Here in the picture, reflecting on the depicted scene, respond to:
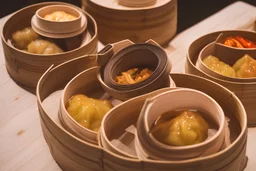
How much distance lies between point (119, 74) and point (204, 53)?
1.29 feet

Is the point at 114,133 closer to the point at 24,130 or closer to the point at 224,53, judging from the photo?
the point at 24,130

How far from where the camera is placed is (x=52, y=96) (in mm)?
1571

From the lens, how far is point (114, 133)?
134 cm

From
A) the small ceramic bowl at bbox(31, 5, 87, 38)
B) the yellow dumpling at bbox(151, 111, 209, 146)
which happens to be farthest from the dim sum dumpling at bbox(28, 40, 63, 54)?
the yellow dumpling at bbox(151, 111, 209, 146)

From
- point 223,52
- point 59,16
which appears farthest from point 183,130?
point 59,16

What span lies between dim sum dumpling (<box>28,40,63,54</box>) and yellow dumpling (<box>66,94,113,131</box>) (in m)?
0.36

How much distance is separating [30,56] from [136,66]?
16.8 inches

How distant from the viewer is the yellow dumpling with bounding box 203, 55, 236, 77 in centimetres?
153

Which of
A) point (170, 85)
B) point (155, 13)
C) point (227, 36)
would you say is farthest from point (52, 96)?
point (227, 36)

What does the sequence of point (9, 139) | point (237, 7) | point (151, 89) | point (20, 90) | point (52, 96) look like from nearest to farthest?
1. point (151, 89)
2. point (9, 139)
3. point (52, 96)
4. point (20, 90)
5. point (237, 7)

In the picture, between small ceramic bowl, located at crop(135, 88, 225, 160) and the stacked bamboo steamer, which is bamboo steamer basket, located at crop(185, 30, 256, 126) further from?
small ceramic bowl, located at crop(135, 88, 225, 160)

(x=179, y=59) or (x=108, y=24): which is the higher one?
(x=108, y=24)

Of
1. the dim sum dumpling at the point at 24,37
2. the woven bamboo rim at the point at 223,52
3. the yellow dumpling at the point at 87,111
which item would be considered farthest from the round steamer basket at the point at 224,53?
the dim sum dumpling at the point at 24,37

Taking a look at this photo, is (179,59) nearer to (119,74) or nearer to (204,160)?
(119,74)
